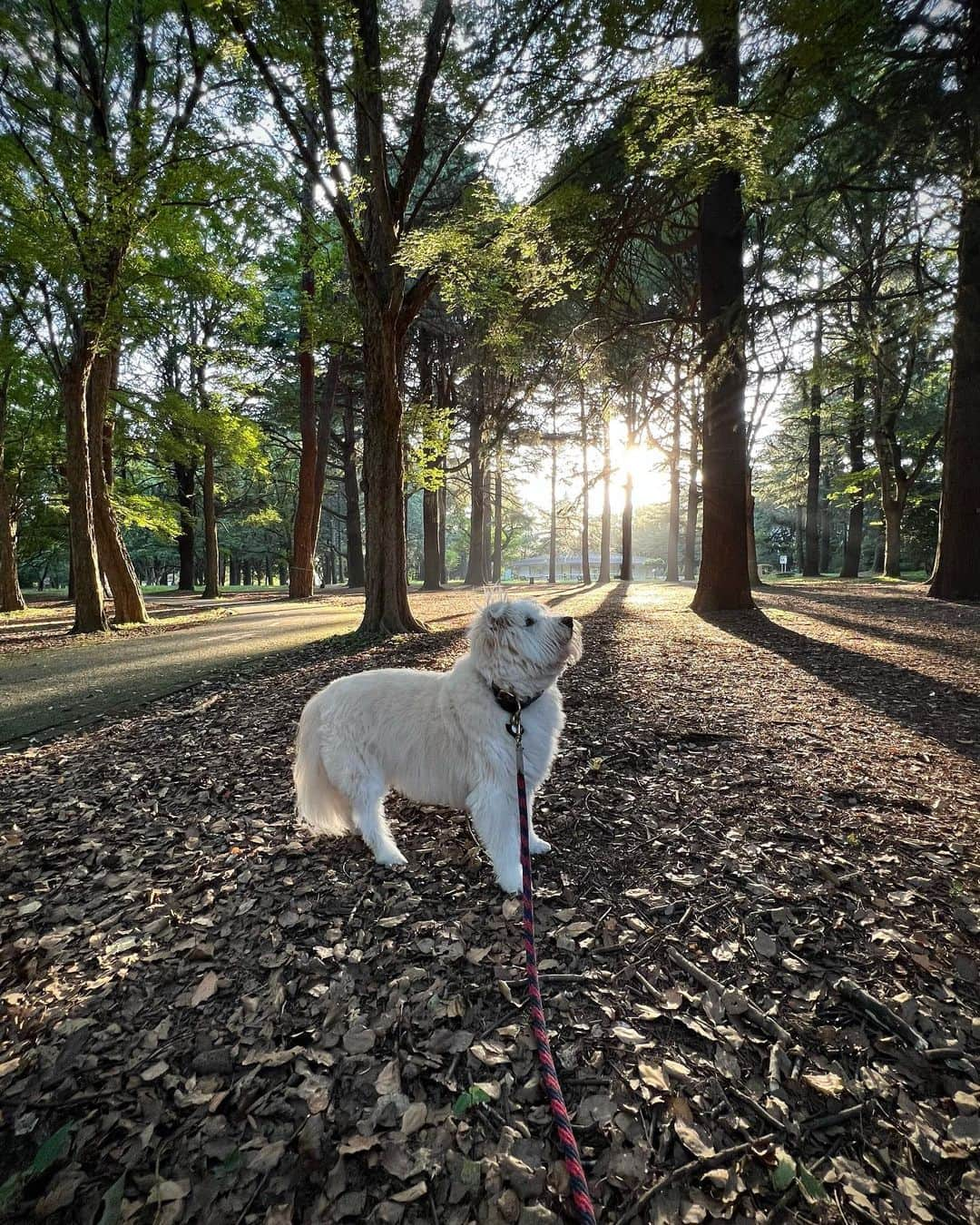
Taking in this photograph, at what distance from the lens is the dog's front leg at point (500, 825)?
2836mm

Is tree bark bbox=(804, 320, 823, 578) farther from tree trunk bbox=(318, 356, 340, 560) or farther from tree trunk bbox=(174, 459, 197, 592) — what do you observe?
tree trunk bbox=(174, 459, 197, 592)

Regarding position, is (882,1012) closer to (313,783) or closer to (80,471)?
(313,783)

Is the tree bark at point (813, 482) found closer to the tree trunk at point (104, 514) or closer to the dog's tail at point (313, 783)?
the tree trunk at point (104, 514)

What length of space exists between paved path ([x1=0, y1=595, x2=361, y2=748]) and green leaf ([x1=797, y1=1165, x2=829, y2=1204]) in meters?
6.61

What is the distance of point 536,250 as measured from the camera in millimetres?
8672

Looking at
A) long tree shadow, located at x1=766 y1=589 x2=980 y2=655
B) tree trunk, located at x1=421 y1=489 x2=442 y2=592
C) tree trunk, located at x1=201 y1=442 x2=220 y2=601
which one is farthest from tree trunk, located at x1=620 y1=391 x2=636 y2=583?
tree trunk, located at x1=201 y1=442 x2=220 y2=601

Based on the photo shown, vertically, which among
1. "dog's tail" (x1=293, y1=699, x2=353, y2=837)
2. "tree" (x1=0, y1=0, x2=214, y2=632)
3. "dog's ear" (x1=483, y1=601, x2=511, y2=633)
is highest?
"tree" (x1=0, y1=0, x2=214, y2=632)

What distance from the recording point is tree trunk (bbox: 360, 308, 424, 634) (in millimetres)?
9188

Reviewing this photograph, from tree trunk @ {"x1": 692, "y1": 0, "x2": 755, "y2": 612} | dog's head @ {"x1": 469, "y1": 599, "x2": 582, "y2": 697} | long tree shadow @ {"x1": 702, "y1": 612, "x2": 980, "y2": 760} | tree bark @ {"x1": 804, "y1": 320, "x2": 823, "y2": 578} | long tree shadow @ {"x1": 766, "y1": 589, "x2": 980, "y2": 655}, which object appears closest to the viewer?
dog's head @ {"x1": 469, "y1": 599, "x2": 582, "y2": 697}

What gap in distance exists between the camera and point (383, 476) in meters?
9.32

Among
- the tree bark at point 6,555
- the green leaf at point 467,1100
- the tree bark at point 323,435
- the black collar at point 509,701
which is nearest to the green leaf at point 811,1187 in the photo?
the green leaf at point 467,1100

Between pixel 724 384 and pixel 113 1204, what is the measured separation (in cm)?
1220

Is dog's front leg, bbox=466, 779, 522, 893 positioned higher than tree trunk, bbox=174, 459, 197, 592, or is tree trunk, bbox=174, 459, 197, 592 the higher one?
tree trunk, bbox=174, 459, 197, 592

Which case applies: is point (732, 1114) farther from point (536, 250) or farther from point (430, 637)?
point (536, 250)
